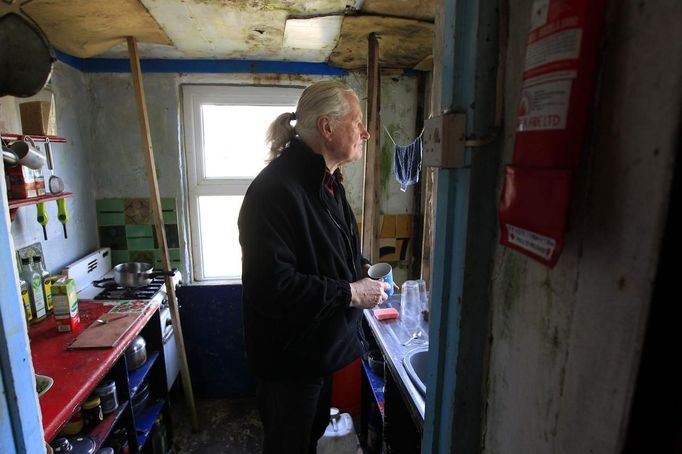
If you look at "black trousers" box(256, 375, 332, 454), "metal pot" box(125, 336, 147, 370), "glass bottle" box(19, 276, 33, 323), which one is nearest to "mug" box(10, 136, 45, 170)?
"glass bottle" box(19, 276, 33, 323)

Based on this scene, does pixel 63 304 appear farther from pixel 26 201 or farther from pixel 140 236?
pixel 140 236

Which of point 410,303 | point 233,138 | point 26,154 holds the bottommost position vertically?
point 410,303

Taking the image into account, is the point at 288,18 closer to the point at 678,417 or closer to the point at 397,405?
the point at 397,405

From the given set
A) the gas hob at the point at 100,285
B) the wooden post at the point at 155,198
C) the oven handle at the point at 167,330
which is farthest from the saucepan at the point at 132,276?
the oven handle at the point at 167,330

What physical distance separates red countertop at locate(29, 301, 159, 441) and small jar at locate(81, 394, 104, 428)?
0.19m

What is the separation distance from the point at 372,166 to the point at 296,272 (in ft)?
4.02

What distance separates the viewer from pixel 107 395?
1480 millimetres

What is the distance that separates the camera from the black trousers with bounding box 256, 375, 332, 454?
1184mm

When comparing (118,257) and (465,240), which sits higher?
(465,240)

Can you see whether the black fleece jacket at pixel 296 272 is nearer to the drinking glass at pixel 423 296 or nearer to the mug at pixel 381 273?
the mug at pixel 381 273

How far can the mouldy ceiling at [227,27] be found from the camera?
1508 millimetres

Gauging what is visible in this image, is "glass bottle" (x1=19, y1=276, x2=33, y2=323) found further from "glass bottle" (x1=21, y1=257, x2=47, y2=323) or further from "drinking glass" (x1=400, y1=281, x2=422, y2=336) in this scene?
"drinking glass" (x1=400, y1=281, x2=422, y2=336)

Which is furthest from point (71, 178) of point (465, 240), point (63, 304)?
point (465, 240)

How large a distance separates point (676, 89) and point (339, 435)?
73.9 inches
